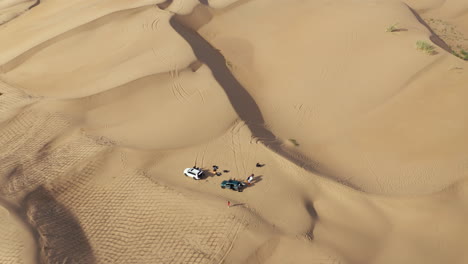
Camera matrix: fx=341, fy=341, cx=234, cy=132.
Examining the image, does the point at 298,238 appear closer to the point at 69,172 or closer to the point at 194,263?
the point at 194,263

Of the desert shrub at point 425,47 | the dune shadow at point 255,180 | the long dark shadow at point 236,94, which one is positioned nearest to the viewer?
the dune shadow at point 255,180

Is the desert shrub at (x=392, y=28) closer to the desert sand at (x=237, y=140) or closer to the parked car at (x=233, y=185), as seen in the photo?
the desert sand at (x=237, y=140)

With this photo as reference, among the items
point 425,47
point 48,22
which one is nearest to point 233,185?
point 425,47

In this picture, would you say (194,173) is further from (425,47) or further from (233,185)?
(425,47)

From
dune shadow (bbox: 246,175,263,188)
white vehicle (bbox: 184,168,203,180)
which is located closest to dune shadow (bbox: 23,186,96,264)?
white vehicle (bbox: 184,168,203,180)

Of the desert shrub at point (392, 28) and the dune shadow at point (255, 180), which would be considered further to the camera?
the desert shrub at point (392, 28)

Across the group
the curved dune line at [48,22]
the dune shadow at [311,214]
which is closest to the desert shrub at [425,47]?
the dune shadow at [311,214]

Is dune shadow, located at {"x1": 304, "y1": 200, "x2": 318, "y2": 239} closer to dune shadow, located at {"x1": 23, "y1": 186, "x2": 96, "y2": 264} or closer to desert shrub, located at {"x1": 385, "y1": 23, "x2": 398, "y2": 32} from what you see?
dune shadow, located at {"x1": 23, "y1": 186, "x2": 96, "y2": 264}
